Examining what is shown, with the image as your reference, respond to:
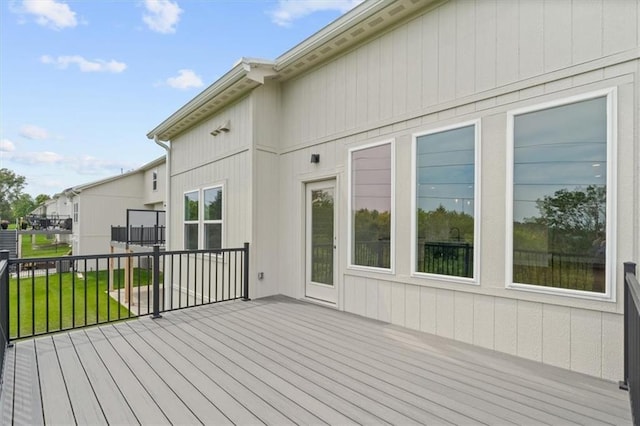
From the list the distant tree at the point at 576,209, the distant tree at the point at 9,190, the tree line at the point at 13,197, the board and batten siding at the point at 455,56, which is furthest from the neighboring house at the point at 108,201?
the tree line at the point at 13,197

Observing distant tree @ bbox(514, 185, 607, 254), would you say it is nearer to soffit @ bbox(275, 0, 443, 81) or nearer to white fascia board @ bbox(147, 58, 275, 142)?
soffit @ bbox(275, 0, 443, 81)

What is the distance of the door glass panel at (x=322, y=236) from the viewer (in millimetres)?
4789

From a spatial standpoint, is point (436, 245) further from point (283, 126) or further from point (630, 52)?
point (283, 126)

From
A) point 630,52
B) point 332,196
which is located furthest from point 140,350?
point 630,52

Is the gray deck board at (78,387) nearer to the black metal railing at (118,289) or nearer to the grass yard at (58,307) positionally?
the black metal railing at (118,289)

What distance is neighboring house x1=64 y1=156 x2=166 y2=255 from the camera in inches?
641

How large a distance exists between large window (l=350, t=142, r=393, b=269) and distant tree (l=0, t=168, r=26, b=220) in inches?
2029

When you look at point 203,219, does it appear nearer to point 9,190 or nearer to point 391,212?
point 391,212

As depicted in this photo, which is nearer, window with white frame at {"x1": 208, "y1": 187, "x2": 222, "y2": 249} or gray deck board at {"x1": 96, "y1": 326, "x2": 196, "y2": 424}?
gray deck board at {"x1": 96, "y1": 326, "x2": 196, "y2": 424}

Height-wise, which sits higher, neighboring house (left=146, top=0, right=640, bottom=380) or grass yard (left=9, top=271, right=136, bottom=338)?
neighboring house (left=146, top=0, right=640, bottom=380)

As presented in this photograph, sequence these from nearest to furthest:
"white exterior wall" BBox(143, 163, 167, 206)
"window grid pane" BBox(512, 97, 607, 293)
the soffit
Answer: "window grid pane" BBox(512, 97, 607, 293) → the soffit → "white exterior wall" BBox(143, 163, 167, 206)

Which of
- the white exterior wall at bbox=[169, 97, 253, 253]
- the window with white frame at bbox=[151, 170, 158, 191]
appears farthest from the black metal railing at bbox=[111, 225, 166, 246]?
the window with white frame at bbox=[151, 170, 158, 191]

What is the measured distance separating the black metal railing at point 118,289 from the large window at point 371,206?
1878 mm

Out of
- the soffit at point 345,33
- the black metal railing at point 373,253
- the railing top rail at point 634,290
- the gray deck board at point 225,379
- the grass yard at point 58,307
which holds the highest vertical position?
the soffit at point 345,33
